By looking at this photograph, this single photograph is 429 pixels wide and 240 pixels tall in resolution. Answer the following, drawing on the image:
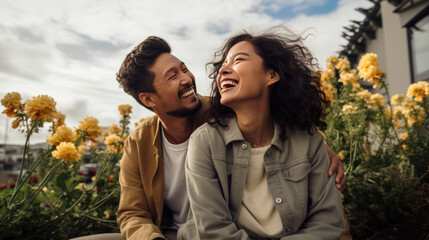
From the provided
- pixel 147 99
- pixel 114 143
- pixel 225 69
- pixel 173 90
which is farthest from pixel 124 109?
pixel 225 69

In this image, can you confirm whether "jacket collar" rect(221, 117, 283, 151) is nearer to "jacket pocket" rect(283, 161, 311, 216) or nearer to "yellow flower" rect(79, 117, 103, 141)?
"jacket pocket" rect(283, 161, 311, 216)

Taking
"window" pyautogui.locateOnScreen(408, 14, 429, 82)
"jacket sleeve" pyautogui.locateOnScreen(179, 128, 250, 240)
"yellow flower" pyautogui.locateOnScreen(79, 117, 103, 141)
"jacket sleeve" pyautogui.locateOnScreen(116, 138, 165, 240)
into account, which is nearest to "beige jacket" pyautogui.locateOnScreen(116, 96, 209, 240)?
"jacket sleeve" pyautogui.locateOnScreen(116, 138, 165, 240)

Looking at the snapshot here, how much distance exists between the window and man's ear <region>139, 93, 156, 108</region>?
6.75m

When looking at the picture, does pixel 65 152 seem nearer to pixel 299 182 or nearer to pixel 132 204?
pixel 132 204

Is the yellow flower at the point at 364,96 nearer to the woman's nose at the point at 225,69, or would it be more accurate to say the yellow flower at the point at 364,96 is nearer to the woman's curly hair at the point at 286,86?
the woman's curly hair at the point at 286,86

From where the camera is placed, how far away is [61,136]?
6.43 ft

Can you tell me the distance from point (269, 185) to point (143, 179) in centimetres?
84

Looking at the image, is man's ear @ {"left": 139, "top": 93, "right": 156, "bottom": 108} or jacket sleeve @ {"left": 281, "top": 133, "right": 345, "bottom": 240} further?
man's ear @ {"left": 139, "top": 93, "right": 156, "bottom": 108}

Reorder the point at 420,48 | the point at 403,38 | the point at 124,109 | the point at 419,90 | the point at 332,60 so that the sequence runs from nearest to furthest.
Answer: the point at 124,109, the point at 419,90, the point at 332,60, the point at 420,48, the point at 403,38

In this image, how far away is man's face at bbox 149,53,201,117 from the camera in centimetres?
197

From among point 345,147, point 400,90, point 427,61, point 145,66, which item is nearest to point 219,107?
point 145,66

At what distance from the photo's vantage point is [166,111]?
2.00m

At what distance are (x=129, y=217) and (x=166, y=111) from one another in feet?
2.20

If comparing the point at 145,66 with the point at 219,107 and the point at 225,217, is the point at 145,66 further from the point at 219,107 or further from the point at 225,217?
the point at 225,217
